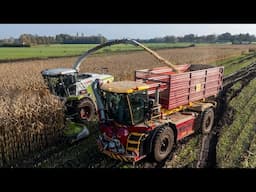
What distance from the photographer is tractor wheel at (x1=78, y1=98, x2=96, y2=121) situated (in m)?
9.77

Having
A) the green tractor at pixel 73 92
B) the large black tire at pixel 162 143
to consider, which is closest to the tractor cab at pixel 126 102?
the large black tire at pixel 162 143

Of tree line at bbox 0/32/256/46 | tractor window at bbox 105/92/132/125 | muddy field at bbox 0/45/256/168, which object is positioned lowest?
muddy field at bbox 0/45/256/168

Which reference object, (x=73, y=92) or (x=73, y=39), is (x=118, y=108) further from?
(x=73, y=39)

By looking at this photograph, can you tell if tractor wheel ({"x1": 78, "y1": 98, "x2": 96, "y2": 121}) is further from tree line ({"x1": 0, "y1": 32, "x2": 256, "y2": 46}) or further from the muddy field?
tree line ({"x1": 0, "y1": 32, "x2": 256, "y2": 46})

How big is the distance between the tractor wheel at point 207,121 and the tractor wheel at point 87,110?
4147 millimetres

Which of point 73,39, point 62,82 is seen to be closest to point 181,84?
point 62,82

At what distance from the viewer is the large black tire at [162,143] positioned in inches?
255

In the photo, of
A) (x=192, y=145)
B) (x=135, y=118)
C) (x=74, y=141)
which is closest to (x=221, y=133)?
(x=192, y=145)

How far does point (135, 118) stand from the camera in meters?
6.40

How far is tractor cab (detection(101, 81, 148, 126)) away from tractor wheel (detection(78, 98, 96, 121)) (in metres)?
3.19

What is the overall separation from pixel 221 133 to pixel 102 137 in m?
4.10

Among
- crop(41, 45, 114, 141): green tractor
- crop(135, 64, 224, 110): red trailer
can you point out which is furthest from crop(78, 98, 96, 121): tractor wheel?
crop(135, 64, 224, 110): red trailer

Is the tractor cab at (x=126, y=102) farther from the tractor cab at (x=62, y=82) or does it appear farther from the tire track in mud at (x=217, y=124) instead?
the tractor cab at (x=62, y=82)

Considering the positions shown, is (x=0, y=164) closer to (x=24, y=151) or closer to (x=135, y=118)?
(x=24, y=151)
